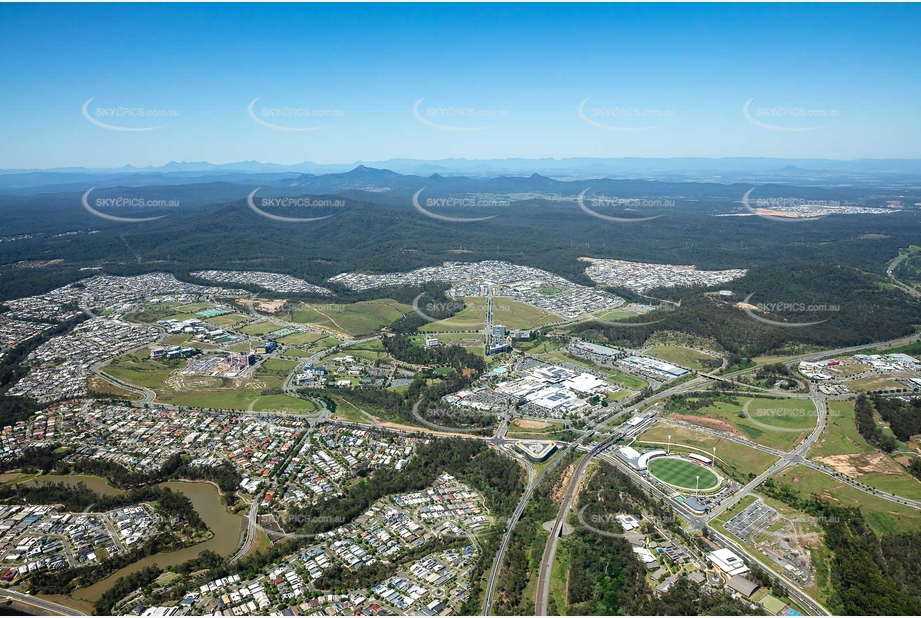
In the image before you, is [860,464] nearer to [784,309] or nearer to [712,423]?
[712,423]

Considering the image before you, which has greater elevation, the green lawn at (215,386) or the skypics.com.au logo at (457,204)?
the skypics.com.au logo at (457,204)

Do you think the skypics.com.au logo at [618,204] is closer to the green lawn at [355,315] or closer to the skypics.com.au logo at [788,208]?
the skypics.com.au logo at [788,208]

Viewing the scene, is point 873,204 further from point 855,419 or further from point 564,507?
point 564,507

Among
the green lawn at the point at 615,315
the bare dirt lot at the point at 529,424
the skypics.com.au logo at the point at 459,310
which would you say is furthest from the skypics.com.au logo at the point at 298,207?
the bare dirt lot at the point at 529,424

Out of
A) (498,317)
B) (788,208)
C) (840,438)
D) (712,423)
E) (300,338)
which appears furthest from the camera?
(788,208)

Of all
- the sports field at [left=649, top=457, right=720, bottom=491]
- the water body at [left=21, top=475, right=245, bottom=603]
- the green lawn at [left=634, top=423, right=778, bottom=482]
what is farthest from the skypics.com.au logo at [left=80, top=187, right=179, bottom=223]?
the sports field at [left=649, top=457, right=720, bottom=491]

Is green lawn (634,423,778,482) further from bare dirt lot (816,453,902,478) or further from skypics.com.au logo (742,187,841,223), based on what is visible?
skypics.com.au logo (742,187,841,223)

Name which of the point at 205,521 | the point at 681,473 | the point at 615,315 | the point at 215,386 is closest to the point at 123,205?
the point at 215,386
